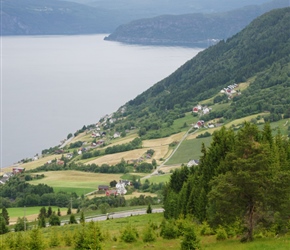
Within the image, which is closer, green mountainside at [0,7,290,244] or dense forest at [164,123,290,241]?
dense forest at [164,123,290,241]

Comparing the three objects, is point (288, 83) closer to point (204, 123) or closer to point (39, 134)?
point (204, 123)

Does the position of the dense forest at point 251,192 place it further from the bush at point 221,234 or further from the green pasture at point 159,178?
the green pasture at point 159,178

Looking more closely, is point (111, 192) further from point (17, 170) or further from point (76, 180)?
point (17, 170)

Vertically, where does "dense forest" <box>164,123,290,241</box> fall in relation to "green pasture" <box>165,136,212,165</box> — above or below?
above

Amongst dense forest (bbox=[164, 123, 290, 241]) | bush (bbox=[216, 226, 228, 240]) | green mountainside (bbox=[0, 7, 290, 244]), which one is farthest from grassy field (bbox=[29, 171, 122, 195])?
dense forest (bbox=[164, 123, 290, 241])

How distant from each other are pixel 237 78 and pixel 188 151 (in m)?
61.0

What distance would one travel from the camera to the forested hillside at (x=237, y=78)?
132 m

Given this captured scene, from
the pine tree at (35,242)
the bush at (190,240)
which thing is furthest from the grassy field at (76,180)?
the bush at (190,240)

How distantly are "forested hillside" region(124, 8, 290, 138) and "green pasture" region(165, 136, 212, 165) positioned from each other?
16.4 m

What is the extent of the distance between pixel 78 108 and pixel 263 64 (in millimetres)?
59261

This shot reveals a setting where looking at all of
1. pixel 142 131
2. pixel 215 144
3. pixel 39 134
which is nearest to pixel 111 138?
pixel 142 131

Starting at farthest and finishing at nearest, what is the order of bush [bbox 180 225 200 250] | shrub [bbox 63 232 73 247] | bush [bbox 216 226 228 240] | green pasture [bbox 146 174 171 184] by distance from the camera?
green pasture [bbox 146 174 171 184] < shrub [bbox 63 232 73 247] < bush [bbox 216 226 228 240] < bush [bbox 180 225 200 250]

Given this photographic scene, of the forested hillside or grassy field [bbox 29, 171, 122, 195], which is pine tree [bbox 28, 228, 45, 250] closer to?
grassy field [bbox 29, 171, 122, 195]

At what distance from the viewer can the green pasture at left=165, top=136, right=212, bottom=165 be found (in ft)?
332
